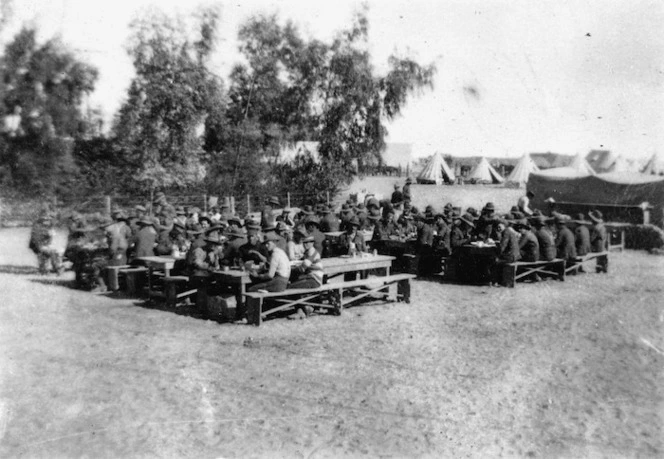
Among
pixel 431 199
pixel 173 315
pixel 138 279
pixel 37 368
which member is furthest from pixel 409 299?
pixel 431 199

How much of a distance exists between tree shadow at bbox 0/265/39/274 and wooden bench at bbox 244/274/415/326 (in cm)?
751

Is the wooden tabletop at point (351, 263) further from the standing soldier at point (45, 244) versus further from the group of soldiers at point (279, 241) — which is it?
the standing soldier at point (45, 244)

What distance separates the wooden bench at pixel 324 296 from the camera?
10.1 meters

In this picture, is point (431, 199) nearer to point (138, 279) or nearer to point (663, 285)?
point (663, 285)

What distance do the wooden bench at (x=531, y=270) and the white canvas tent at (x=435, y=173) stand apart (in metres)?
32.5

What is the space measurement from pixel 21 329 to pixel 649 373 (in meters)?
9.46

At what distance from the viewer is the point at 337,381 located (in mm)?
7477

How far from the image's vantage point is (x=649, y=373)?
26.0 ft

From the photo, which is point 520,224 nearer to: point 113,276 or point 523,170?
point 113,276

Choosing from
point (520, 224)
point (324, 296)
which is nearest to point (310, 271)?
point (324, 296)

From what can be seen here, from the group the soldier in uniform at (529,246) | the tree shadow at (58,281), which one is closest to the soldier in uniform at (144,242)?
the tree shadow at (58,281)

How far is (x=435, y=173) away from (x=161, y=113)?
24621 mm

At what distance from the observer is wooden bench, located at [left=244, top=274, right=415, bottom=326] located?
10.1 metres

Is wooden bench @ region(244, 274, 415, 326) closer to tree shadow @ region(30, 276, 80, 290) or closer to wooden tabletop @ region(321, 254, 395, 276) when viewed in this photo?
wooden tabletop @ region(321, 254, 395, 276)
